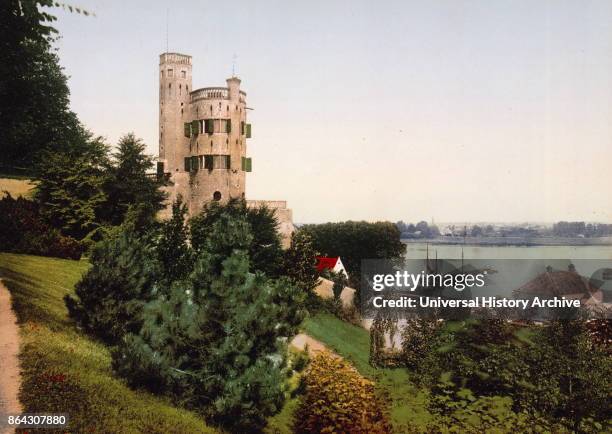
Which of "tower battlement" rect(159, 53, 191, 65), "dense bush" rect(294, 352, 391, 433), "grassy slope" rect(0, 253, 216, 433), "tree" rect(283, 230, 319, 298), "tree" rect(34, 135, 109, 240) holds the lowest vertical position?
"dense bush" rect(294, 352, 391, 433)

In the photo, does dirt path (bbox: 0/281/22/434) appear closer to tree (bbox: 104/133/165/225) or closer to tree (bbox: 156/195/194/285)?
tree (bbox: 156/195/194/285)

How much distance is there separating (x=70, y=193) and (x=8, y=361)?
57.4ft

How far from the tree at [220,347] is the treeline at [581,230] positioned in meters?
19.6

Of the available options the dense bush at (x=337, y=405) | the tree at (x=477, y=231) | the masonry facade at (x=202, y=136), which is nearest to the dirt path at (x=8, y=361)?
the dense bush at (x=337, y=405)

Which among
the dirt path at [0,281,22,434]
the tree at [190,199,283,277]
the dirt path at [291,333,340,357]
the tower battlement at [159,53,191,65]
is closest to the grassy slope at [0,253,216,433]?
the dirt path at [0,281,22,434]

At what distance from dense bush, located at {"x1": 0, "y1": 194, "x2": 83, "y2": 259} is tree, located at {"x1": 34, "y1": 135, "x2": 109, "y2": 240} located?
2.64 feet

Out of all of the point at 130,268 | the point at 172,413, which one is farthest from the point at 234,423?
the point at 130,268

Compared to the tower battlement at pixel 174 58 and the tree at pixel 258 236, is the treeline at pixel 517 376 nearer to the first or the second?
the tree at pixel 258 236

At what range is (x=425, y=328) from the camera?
79.4 feet

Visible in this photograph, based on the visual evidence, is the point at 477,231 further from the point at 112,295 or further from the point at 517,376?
the point at 112,295

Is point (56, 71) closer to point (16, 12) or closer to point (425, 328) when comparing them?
point (16, 12)

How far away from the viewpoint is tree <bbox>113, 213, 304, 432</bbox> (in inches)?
554

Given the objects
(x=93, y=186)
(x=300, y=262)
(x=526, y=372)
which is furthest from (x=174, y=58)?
(x=526, y=372)

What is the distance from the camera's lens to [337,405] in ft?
50.1
